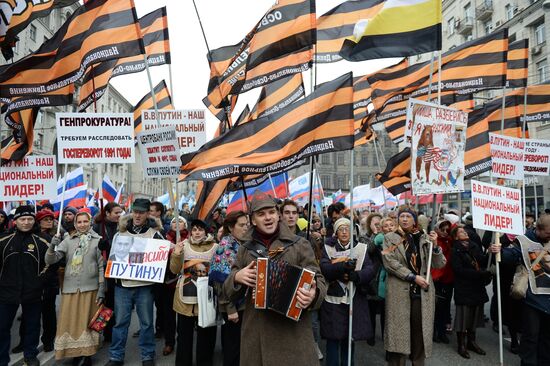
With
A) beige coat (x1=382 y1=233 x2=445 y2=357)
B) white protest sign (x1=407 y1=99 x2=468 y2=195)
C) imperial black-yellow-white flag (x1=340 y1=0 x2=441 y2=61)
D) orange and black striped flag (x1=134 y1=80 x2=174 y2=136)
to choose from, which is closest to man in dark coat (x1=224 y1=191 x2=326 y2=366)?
beige coat (x1=382 y1=233 x2=445 y2=357)

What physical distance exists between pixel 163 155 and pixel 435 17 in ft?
13.9

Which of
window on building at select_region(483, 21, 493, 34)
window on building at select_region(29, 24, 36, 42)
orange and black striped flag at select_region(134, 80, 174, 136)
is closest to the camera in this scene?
orange and black striped flag at select_region(134, 80, 174, 136)

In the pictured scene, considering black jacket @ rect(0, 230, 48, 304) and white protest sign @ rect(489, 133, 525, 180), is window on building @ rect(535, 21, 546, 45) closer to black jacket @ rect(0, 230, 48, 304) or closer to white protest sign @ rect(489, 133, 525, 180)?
white protest sign @ rect(489, 133, 525, 180)

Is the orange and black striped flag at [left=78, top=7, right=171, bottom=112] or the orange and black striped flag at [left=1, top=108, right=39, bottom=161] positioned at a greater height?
the orange and black striped flag at [left=78, top=7, right=171, bottom=112]

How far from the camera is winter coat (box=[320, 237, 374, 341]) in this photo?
15.4 ft

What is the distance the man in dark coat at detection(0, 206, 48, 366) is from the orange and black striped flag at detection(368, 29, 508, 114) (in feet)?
21.7

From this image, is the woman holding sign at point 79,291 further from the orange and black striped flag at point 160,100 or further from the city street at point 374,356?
the orange and black striped flag at point 160,100

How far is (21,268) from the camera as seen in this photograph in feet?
17.5

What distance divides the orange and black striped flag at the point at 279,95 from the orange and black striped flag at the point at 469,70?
5.74ft

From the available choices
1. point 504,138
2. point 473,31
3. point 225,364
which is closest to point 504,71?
point 504,138

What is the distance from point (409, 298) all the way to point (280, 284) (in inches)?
107

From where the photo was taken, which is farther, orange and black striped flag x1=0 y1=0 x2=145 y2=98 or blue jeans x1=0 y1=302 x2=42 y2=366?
orange and black striped flag x1=0 y1=0 x2=145 y2=98

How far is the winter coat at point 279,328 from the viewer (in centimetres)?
299

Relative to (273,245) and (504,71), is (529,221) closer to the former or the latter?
(504,71)
